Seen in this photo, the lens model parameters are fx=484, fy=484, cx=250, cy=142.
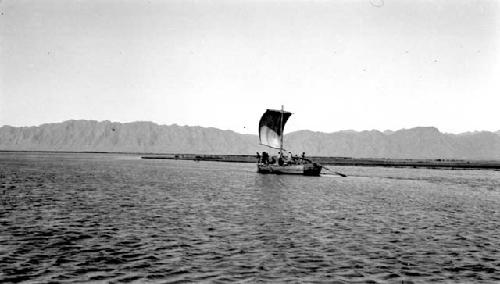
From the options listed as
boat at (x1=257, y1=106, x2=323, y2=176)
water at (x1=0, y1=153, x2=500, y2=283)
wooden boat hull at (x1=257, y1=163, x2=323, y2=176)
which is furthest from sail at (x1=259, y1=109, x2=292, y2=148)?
water at (x1=0, y1=153, x2=500, y2=283)

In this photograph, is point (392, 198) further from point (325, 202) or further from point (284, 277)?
point (284, 277)

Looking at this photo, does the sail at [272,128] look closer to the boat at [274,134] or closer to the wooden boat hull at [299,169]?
the boat at [274,134]

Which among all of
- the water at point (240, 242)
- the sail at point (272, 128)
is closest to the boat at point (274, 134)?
the sail at point (272, 128)

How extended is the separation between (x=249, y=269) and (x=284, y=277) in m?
1.37

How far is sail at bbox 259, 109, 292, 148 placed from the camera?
3063 inches

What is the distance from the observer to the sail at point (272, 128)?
77.8 metres

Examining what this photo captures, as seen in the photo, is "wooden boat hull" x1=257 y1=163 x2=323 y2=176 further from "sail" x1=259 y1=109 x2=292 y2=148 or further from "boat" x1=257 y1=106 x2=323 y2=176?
"sail" x1=259 y1=109 x2=292 y2=148

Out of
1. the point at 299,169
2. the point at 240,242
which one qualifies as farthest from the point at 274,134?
the point at 240,242

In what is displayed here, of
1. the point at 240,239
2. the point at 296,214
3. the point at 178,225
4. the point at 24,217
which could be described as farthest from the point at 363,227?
the point at 24,217

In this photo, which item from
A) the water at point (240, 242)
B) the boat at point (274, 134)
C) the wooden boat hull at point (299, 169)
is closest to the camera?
the water at point (240, 242)

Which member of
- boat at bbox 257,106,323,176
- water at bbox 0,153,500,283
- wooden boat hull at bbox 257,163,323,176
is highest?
boat at bbox 257,106,323,176

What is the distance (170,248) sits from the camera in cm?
1838

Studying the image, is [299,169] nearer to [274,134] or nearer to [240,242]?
[274,134]

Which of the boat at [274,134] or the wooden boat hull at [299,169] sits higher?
the boat at [274,134]
